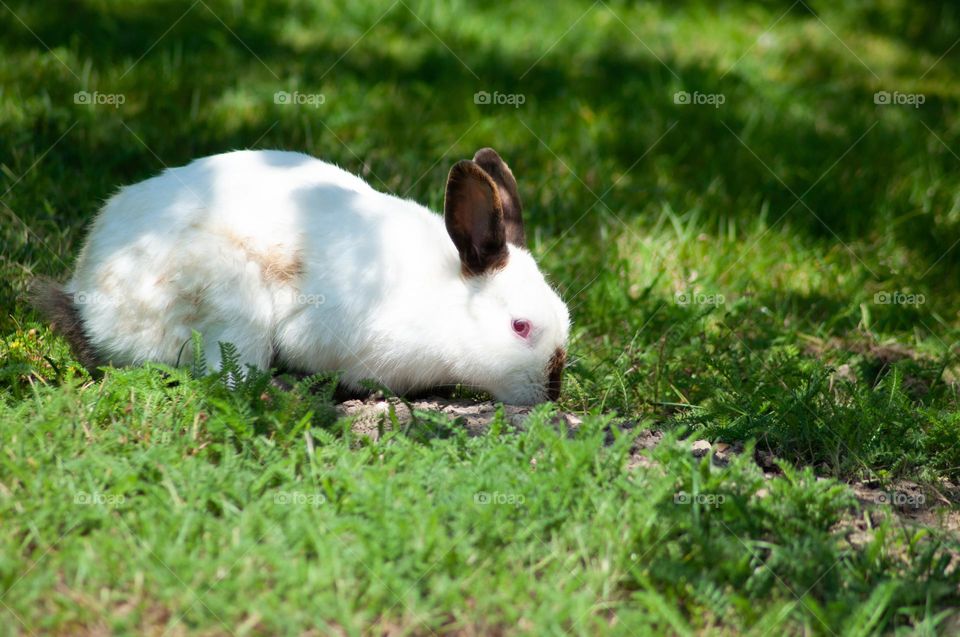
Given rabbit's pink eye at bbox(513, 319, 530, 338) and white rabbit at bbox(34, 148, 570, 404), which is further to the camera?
rabbit's pink eye at bbox(513, 319, 530, 338)

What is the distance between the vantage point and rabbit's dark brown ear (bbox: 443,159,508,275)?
13.5 ft

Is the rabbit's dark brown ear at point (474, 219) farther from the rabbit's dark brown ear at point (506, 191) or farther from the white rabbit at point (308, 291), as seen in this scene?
the rabbit's dark brown ear at point (506, 191)

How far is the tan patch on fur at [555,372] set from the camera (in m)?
4.19

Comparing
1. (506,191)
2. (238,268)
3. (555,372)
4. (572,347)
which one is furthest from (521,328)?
(238,268)

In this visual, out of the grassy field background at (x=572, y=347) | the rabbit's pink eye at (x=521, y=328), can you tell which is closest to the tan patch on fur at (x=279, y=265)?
the grassy field background at (x=572, y=347)

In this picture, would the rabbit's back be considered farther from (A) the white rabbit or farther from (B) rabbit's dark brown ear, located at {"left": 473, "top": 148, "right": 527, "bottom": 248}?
(B) rabbit's dark brown ear, located at {"left": 473, "top": 148, "right": 527, "bottom": 248}

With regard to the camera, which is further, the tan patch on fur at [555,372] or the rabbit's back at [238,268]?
the tan patch on fur at [555,372]

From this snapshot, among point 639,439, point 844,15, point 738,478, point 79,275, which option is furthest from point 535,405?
point 844,15

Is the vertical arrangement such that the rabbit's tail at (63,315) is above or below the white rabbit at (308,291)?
below

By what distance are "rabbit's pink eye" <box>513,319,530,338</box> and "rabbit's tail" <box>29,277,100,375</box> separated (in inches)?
63.7

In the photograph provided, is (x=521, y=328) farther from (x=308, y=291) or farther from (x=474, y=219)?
(x=308, y=291)

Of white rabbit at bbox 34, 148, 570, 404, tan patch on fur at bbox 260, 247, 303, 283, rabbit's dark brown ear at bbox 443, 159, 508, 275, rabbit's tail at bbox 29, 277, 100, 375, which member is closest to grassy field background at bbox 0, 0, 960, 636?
rabbit's tail at bbox 29, 277, 100, 375

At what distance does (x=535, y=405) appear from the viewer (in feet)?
13.4

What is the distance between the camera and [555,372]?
4.21 m
